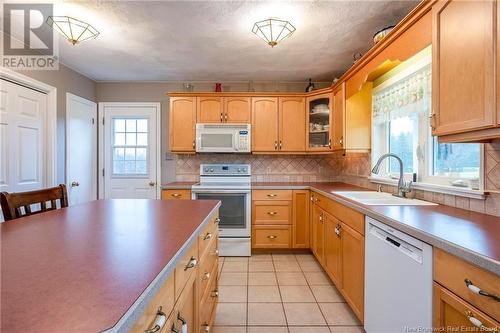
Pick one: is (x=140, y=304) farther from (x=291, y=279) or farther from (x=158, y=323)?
(x=291, y=279)

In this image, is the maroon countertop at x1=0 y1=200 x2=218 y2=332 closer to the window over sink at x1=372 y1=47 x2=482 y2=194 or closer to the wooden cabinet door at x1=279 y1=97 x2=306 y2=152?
the window over sink at x1=372 y1=47 x2=482 y2=194

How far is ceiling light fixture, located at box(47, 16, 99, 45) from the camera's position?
197cm

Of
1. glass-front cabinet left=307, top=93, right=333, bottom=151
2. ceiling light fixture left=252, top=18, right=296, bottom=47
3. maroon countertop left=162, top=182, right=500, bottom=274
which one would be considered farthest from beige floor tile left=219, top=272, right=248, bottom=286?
ceiling light fixture left=252, top=18, right=296, bottom=47

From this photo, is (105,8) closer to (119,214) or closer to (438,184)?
(119,214)

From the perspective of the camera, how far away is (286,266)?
2.81 metres

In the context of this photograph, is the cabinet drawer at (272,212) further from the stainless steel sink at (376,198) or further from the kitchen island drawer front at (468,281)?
the kitchen island drawer front at (468,281)

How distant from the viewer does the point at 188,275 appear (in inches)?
38.8

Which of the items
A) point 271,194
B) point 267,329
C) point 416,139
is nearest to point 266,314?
point 267,329

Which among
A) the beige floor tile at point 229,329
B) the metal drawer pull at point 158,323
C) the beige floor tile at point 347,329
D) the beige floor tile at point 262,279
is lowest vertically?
the beige floor tile at point 229,329

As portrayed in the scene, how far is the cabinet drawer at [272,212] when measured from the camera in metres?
3.14

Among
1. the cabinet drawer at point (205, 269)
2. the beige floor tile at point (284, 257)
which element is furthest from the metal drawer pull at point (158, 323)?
the beige floor tile at point (284, 257)

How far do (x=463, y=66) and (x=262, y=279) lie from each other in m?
2.23

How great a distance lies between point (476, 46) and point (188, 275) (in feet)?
5.10

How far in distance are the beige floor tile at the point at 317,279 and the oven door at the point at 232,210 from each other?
2.87ft
